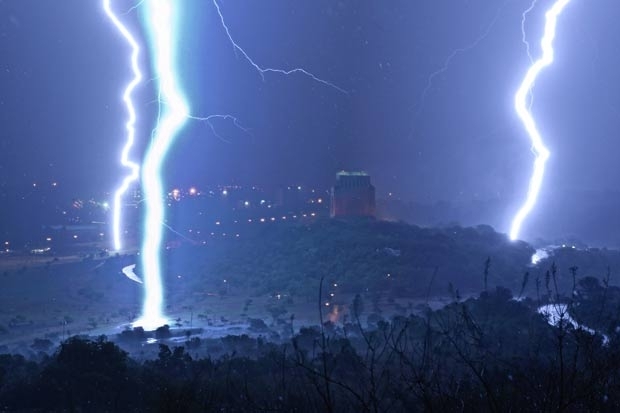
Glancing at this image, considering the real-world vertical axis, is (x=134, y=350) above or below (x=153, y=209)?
below

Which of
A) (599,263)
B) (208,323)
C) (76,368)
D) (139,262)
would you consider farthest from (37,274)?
(599,263)

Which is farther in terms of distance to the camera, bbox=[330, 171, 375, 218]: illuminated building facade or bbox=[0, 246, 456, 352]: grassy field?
bbox=[330, 171, 375, 218]: illuminated building facade

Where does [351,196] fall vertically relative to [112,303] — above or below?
above

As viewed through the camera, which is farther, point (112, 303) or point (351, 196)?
point (351, 196)

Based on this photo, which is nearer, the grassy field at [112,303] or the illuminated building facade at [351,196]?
the grassy field at [112,303]

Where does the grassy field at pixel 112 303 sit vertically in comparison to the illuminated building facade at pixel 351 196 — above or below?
below

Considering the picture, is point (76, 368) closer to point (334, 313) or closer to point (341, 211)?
point (334, 313)

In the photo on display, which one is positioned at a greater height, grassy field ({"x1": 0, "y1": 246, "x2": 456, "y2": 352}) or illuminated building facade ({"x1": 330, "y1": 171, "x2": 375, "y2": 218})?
illuminated building facade ({"x1": 330, "y1": 171, "x2": 375, "y2": 218})

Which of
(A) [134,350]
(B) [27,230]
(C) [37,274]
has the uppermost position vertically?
(B) [27,230]
